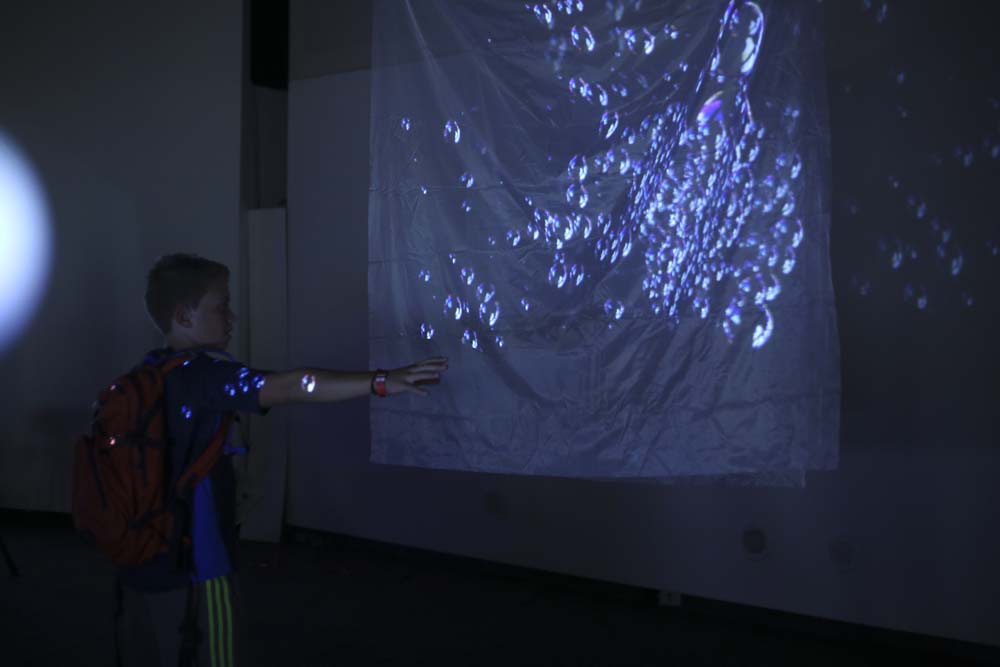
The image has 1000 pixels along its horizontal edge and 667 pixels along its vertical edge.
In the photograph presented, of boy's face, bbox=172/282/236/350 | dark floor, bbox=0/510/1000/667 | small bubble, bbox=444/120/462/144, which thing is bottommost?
dark floor, bbox=0/510/1000/667

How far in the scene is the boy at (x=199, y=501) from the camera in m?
1.49

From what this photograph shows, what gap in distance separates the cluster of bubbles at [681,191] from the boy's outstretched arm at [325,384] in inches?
33.5

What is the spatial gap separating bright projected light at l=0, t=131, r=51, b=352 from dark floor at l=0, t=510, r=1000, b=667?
5.58 feet

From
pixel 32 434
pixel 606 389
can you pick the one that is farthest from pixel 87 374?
pixel 606 389

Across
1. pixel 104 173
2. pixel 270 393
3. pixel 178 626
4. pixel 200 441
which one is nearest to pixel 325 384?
pixel 270 393

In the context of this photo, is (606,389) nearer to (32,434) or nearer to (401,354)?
(401,354)

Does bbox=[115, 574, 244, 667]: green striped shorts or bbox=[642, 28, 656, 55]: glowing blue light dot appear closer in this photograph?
bbox=[115, 574, 244, 667]: green striped shorts

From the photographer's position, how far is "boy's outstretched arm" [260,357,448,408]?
1522 mm

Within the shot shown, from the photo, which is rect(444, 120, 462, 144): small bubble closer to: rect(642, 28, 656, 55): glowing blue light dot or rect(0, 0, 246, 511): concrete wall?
rect(642, 28, 656, 55): glowing blue light dot

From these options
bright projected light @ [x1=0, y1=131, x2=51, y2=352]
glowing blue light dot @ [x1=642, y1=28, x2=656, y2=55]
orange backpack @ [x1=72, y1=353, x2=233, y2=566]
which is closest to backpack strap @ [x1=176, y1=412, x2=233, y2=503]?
orange backpack @ [x1=72, y1=353, x2=233, y2=566]

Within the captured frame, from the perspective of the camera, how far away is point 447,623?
10.7ft

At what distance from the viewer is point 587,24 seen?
7.84ft

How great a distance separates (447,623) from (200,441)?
6.54 feet

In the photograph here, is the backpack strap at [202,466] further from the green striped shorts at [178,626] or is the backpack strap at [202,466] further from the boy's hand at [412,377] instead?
the boy's hand at [412,377]
